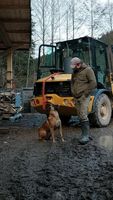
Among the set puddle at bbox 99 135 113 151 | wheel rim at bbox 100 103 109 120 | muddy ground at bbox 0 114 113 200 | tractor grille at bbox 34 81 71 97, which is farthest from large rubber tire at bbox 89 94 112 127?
puddle at bbox 99 135 113 151

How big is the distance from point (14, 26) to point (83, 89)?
5.16 m

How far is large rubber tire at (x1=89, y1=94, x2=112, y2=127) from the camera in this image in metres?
11.5

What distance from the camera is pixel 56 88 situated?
1156cm

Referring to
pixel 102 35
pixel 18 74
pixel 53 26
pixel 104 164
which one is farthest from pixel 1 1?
pixel 102 35

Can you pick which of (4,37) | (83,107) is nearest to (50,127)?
(83,107)

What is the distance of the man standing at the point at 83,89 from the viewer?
9055mm

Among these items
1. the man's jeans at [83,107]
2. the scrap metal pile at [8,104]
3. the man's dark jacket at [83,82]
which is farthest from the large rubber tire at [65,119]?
the man's jeans at [83,107]

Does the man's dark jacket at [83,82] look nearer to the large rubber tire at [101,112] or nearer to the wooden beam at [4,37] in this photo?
the large rubber tire at [101,112]

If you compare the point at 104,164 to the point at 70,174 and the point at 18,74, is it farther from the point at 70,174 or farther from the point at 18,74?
the point at 18,74

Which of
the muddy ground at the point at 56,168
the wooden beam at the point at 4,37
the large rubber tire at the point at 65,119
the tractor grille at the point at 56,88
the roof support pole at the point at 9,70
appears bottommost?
the muddy ground at the point at 56,168

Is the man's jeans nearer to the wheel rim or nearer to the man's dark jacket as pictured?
the man's dark jacket

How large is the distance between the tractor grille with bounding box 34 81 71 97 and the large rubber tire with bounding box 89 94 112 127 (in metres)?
0.96

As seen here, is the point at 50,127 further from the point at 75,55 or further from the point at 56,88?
the point at 75,55

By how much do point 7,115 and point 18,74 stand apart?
59.8 ft
